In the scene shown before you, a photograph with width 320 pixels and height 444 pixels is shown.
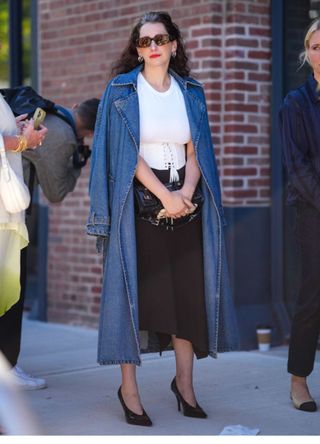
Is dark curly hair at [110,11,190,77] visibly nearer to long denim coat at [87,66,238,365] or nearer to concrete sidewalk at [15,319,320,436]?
long denim coat at [87,66,238,365]

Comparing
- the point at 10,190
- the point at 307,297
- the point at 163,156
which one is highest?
the point at 163,156

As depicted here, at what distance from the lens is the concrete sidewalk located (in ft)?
15.5

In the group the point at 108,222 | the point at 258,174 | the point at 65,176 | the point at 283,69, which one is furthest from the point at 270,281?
the point at 108,222

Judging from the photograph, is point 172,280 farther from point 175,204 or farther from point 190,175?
point 190,175

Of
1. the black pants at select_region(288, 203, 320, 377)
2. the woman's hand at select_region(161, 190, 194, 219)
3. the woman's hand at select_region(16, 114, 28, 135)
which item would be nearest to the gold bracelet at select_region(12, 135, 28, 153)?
the woman's hand at select_region(16, 114, 28, 135)

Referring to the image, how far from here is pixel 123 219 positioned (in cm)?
468

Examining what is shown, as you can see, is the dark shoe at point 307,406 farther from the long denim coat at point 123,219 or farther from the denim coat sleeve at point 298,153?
the denim coat sleeve at point 298,153

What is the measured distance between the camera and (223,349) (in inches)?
192

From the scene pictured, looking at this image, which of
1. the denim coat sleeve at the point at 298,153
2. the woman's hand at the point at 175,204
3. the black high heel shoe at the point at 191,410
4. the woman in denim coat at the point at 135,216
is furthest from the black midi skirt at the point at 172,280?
the denim coat sleeve at the point at 298,153

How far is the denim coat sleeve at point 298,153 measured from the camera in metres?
4.83

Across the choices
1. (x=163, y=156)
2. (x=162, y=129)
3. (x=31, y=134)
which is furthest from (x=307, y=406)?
(x=31, y=134)

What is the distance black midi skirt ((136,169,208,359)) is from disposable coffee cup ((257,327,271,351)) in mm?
2000

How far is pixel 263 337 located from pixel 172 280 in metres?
2.17

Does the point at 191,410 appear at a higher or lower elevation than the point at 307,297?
lower
